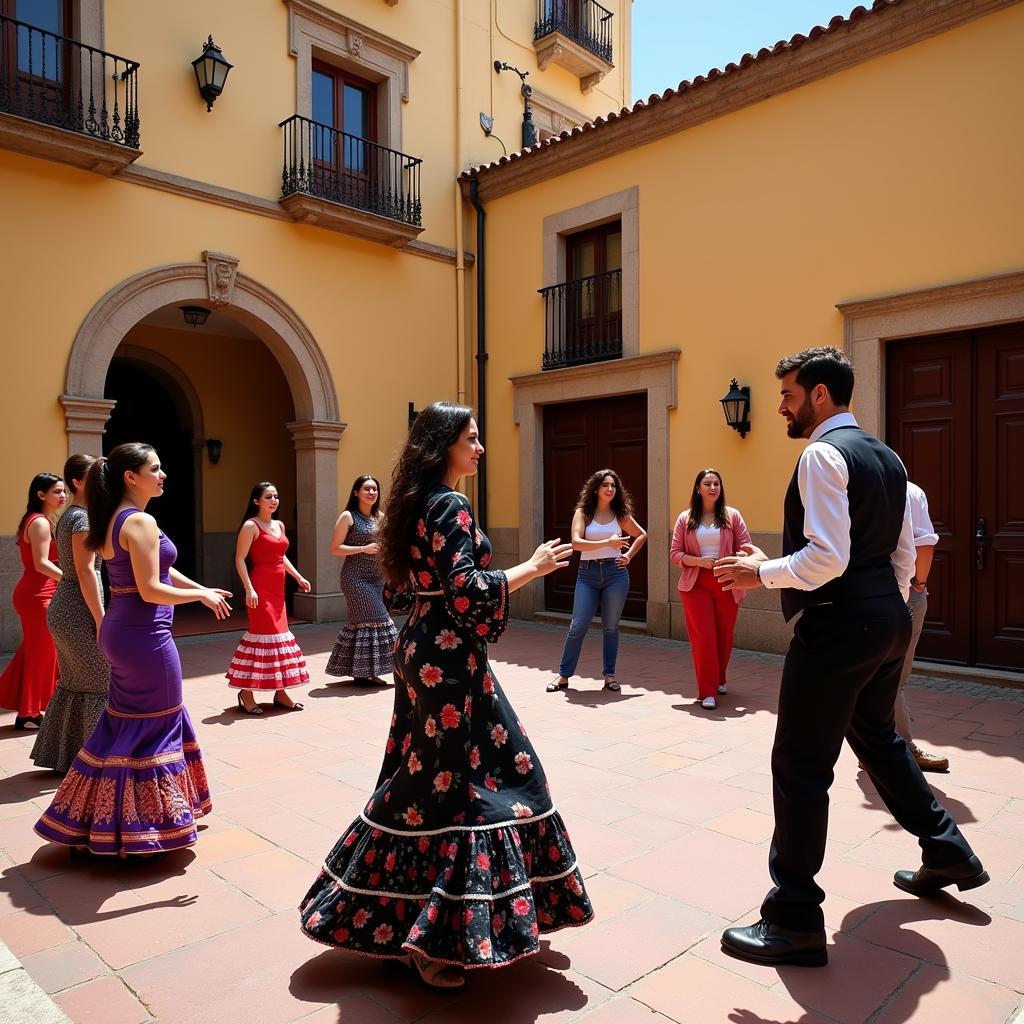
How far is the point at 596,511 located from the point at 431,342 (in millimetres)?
5478

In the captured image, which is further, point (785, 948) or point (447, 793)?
point (785, 948)

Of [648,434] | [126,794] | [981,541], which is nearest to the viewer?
[126,794]

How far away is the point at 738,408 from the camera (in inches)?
338

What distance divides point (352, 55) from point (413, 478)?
9.76 metres

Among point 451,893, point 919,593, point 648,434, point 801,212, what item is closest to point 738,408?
point 648,434

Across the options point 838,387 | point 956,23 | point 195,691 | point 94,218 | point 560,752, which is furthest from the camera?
point 94,218

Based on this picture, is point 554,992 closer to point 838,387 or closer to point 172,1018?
point 172,1018

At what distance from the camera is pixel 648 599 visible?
31.4ft

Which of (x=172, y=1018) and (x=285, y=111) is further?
(x=285, y=111)

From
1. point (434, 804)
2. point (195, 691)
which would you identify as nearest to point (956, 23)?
point (434, 804)

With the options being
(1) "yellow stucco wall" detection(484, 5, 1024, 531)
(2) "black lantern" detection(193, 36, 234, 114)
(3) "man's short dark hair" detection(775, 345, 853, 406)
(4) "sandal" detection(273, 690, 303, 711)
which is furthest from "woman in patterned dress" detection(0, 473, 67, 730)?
(1) "yellow stucco wall" detection(484, 5, 1024, 531)

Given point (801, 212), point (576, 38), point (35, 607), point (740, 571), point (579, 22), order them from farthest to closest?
point (579, 22) < point (576, 38) < point (801, 212) < point (35, 607) < point (740, 571)

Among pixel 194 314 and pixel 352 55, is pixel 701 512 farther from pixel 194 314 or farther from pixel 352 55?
pixel 352 55

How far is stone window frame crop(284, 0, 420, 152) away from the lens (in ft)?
32.9
